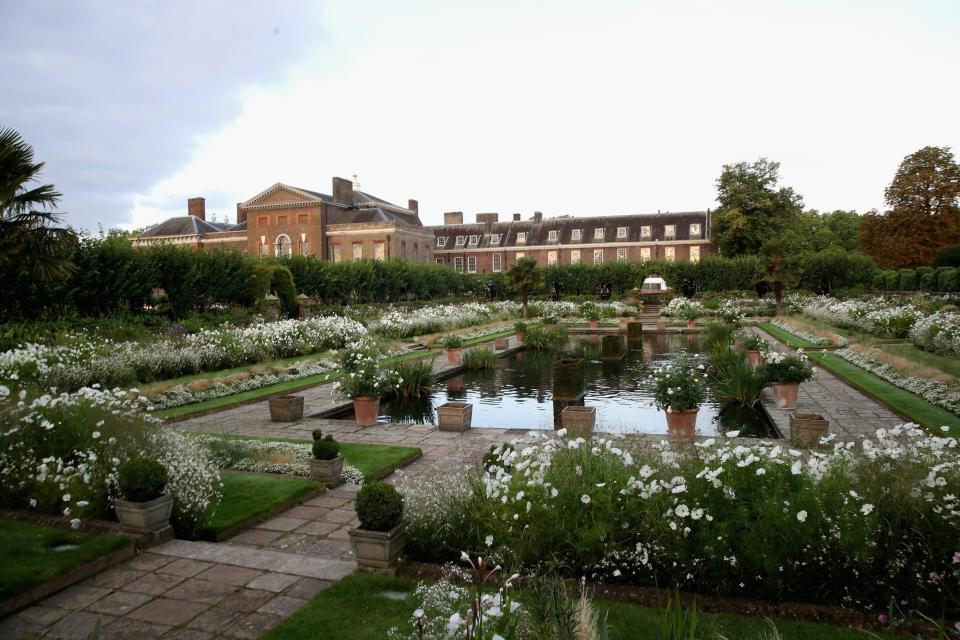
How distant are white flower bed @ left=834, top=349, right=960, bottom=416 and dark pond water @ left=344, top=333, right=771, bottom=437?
8.82 ft

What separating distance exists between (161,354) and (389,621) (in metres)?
12.1

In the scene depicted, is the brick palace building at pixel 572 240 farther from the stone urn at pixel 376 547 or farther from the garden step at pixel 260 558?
the stone urn at pixel 376 547

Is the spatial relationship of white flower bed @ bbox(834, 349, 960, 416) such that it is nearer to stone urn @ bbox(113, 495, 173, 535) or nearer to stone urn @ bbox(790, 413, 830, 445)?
stone urn @ bbox(790, 413, 830, 445)

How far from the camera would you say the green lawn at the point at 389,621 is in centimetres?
333

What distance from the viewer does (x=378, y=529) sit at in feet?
14.1

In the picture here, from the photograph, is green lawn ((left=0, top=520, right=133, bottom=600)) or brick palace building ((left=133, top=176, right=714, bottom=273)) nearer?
green lawn ((left=0, top=520, right=133, bottom=600))

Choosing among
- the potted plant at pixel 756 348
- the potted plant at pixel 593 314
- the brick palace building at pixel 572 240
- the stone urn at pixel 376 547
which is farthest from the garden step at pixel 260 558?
the brick palace building at pixel 572 240

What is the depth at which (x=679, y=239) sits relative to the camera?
50.7 m

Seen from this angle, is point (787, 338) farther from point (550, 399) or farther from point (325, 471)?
point (325, 471)

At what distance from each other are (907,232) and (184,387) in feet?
151

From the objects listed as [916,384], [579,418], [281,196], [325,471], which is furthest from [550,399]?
[281,196]

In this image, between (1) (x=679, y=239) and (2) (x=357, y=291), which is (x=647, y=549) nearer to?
(2) (x=357, y=291)

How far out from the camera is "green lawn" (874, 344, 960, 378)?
41.5ft

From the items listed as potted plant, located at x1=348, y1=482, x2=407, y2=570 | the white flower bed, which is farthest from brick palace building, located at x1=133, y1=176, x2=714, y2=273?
potted plant, located at x1=348, y1=482, x2=407, y2=570
